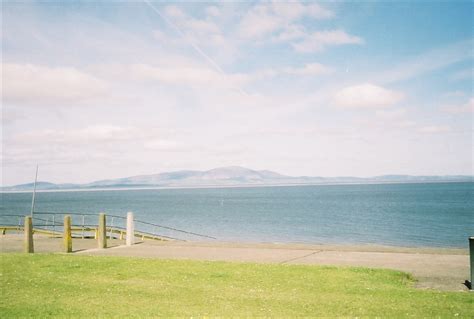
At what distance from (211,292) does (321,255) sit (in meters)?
7.08

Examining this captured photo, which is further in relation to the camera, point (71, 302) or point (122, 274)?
point (122, 274)

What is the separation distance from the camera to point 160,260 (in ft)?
45.1

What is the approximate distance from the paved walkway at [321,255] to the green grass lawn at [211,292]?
1.23m

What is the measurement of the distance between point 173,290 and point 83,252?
8847 mm

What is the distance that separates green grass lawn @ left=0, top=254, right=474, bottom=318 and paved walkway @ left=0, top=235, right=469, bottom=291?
48.4 inches

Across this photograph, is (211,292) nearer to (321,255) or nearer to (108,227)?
(321,255)

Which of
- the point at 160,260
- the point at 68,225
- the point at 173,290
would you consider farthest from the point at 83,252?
the point at 173,290

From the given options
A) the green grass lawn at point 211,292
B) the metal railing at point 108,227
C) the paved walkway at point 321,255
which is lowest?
the metal railing at point 108,227

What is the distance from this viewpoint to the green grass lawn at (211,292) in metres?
7.59

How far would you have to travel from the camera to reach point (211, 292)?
9141 mm

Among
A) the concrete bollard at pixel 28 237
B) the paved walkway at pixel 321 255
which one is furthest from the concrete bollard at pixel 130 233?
the concrete bollard at pixel 28 237

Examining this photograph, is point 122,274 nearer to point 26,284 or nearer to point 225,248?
point 26,284

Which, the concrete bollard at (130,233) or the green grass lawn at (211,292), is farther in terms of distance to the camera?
the concrete bollard at (130,233)

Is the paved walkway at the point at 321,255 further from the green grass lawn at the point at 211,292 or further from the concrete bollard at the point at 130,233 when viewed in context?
the green grass lawn at the point at 211,292
